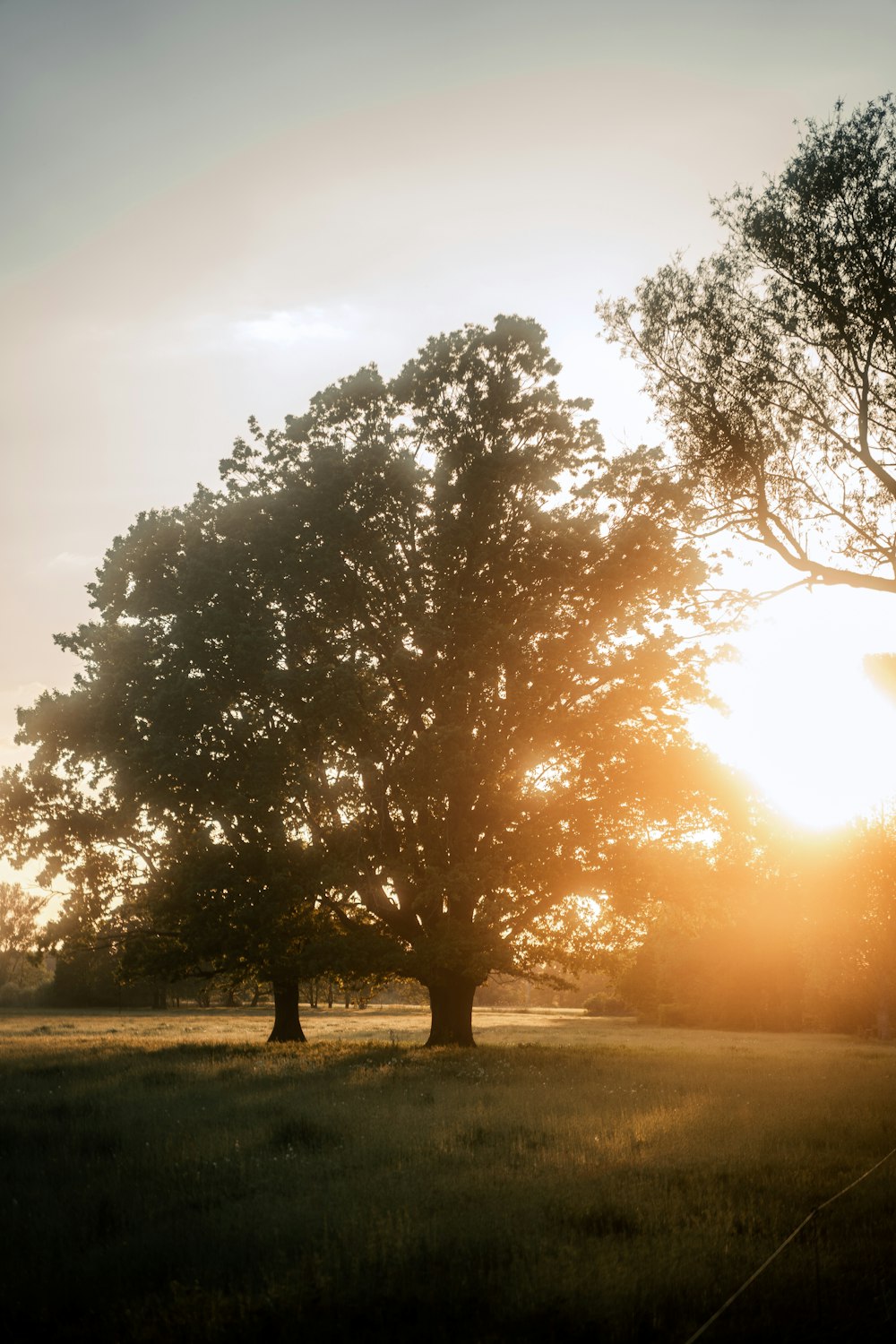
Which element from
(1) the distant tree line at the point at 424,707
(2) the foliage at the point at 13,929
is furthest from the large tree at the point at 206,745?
(2) the foliage at the point at 13,929

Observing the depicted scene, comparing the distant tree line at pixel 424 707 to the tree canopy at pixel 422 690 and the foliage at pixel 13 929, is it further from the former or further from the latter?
the foliage at pixel 13 929

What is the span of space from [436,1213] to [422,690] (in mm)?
18070

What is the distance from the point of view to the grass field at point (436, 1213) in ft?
22.6

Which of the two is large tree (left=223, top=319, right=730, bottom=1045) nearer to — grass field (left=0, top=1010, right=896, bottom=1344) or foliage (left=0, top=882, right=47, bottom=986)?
grass field (left=0, top=1010, right=896, bottom=1344)

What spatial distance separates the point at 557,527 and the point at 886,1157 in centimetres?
1677

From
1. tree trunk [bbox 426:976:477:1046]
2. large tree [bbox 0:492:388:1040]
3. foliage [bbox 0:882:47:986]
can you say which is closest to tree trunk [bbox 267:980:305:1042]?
large tree [bbox 0:492:388:1040]

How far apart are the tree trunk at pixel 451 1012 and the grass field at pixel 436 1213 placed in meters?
9.73

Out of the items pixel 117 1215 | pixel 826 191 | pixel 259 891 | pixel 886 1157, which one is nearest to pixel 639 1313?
pixel 117 1215

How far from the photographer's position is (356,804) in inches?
1049

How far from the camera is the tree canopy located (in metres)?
24.8

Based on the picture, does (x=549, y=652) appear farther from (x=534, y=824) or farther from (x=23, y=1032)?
(x=23, y=1032)

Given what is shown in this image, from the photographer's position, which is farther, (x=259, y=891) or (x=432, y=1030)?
(x=432, y=1030)

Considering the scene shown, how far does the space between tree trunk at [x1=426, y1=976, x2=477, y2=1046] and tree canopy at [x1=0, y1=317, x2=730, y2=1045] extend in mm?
114

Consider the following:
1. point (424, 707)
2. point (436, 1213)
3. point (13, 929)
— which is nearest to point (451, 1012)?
point (424, 707)
